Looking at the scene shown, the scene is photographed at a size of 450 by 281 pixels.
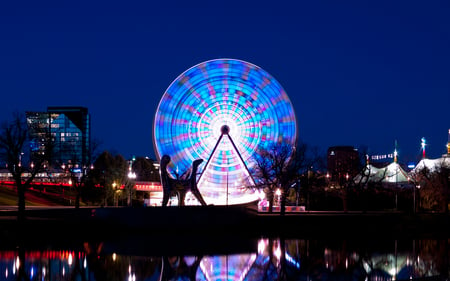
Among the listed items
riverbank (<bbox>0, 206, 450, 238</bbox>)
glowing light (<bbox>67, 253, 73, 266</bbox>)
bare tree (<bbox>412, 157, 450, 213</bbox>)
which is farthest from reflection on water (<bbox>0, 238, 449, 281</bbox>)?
bare tree (<bbox>412, 157, 450, 213</bbox>)

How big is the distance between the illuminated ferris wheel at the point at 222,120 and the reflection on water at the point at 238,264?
32.1 metres

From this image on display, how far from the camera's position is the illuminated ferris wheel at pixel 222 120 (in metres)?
65.1

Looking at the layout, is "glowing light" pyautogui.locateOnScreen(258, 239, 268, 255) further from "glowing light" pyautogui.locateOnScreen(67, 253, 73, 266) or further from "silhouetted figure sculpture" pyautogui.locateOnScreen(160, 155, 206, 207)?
"silhouetted figure sculpture" pyautogui.locateOnScreen(160, 155, 206, 207)

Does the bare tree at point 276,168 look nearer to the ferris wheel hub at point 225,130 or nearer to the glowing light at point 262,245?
the ferris wheel hub at point 225,130

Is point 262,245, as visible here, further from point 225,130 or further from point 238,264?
point 225,130

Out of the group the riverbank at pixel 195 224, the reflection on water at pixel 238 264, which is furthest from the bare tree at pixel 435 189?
the reflection on water at pixel 238 264

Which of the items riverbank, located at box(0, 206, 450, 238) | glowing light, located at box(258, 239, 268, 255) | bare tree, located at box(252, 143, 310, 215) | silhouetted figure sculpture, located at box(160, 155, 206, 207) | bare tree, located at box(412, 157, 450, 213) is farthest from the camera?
bare tree, located at box(412, 157, 450, 213)

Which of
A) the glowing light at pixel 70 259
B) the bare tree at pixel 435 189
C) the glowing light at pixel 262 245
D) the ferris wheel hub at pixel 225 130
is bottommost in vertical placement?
the glowing light at pixel 262 245

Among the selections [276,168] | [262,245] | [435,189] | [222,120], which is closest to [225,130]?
[222,120]

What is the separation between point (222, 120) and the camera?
64938 mm

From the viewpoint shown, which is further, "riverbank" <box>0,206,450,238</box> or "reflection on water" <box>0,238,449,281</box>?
"riverbank" <box>0,206,450,238</box>

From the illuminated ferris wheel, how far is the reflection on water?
A: 3210 centimetres

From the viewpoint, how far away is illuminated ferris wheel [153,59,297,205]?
6512 cm

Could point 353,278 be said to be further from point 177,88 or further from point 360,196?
point 360,196
